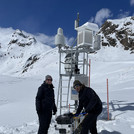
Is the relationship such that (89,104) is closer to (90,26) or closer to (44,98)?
(44,98)

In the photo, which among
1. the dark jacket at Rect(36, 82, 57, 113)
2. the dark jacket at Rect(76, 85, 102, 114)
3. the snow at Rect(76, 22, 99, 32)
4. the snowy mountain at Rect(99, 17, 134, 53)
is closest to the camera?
the dark jacket at Rect(76, 85, 102, 114)

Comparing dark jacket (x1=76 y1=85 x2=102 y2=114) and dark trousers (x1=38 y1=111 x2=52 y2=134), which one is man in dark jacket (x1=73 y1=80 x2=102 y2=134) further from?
dark trousers (x1=38 y1=111 x2=52 y2=134)

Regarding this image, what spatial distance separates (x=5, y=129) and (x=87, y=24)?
4.55 metres

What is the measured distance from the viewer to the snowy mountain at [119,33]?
2081 inches

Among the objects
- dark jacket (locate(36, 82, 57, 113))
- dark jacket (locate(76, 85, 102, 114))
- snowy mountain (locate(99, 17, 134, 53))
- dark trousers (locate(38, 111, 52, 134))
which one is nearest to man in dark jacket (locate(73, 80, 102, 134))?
dark jacket (locate(76, 85, 102, 114))

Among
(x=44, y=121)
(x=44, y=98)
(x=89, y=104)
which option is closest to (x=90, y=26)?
(x=44, y=98)

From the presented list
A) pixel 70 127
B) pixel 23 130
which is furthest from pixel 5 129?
pixel 70 127

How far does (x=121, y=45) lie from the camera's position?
53250mm

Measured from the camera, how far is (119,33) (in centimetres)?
5753

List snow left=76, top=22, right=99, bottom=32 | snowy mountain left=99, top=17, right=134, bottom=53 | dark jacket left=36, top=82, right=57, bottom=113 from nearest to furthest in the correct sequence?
1. dark jacket left=36, top=82, right=57, bottom=113
2. snow left=76, top=22, right=99, bottom=32
3. snowy mountain left=99, top=17, right=134, bottom=53

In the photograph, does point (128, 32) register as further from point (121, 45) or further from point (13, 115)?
point (13, 115)

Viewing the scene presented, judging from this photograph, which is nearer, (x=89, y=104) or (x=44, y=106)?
(x=89, y=104)

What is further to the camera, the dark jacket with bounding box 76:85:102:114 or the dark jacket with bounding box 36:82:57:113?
the dark jacket with bounding box 36:82:57:113

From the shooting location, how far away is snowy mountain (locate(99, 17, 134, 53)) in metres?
52.9
